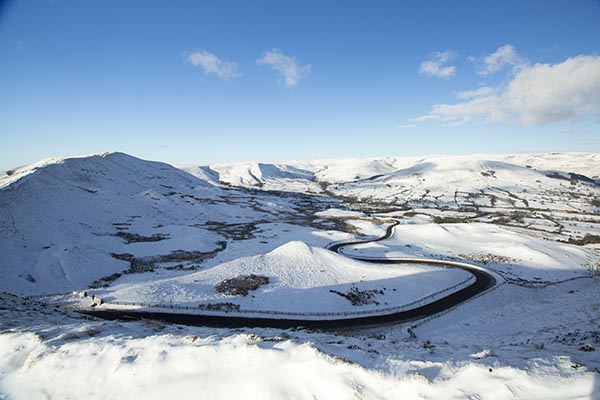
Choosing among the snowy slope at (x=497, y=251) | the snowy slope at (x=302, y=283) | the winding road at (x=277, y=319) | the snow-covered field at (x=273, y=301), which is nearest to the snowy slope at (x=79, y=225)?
the snow-covered field at (x=273, y=301)

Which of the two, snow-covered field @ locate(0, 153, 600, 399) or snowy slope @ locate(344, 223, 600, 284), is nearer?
snow-covered field @ locate(0, 153, 600, 399)

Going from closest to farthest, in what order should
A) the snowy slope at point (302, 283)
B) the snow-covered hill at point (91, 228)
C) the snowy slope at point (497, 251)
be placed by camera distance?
1. the snowy slope at point (302, 283)
2. the snow-covered hill at point (91, 228)
3. the snowy slope at point (497, 251)

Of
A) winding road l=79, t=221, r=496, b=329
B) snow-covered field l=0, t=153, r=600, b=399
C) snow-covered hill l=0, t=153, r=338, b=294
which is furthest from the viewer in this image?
snow-covered hill l=0, t=153, r=338, b=294

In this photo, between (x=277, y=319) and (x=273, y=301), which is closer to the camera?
(x=277, y=319)

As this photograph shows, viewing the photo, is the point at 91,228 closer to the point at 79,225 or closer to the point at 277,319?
the point at 79,225

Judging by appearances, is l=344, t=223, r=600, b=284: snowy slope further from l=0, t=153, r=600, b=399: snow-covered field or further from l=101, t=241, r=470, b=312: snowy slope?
l=101, t=241, r=470, b=312: snowy slope

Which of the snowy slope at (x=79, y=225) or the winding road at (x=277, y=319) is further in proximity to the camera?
the snowy slope at (x=79, y=225)

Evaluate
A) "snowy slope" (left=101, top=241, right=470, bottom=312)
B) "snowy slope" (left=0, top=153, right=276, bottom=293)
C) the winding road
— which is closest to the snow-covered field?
"snowy slope" (left=101, top=241, right=470, bottom=312)

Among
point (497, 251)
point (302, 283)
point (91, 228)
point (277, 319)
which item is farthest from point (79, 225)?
point (497, 251)

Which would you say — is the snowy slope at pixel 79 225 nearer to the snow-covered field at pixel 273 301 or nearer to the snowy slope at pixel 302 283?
the snow-covered field at pixel 273 301
